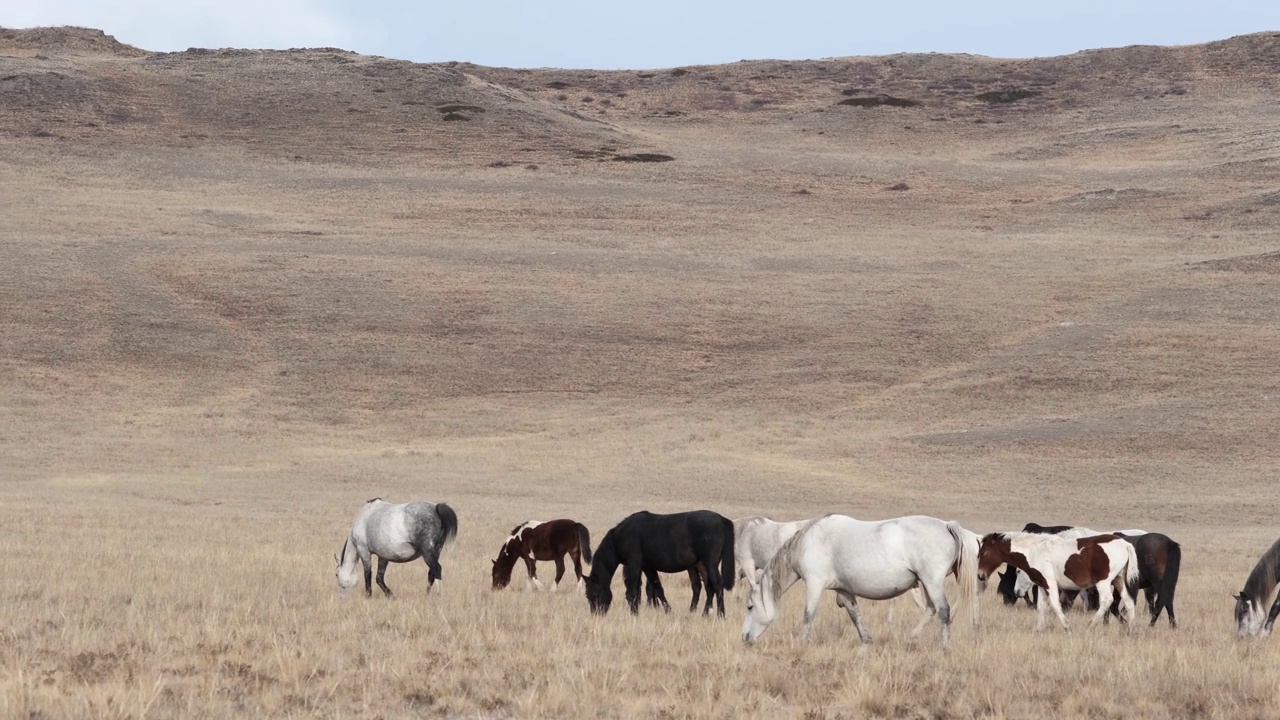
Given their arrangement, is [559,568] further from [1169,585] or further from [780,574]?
[1169,585]

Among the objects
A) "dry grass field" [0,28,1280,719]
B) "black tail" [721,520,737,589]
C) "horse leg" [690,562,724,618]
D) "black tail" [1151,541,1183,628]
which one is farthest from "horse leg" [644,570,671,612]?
"black tail" [1151,541,1183,628]

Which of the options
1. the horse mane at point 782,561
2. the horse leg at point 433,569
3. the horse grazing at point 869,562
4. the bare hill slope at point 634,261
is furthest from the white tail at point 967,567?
the bare hill slope at point 634,261

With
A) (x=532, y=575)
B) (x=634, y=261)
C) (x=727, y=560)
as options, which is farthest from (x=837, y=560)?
(x=634, y=261)

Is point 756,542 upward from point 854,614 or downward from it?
downward

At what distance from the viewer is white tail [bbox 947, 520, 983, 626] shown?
1188 cm

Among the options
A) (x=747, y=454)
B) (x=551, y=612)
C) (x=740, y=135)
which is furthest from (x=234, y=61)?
(x=551, y=612)

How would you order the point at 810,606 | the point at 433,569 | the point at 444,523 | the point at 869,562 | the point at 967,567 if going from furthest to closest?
the point at 444,523 < the point at 433,569 < the point at 967,567 < the point at 869,562 < the point at 810,606

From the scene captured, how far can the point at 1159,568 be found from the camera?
49.3 feet

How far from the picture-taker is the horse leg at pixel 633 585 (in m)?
14.2

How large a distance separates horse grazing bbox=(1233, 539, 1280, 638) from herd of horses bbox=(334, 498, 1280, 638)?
0.04 feet

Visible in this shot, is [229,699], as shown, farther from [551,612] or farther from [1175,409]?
[1175,409]

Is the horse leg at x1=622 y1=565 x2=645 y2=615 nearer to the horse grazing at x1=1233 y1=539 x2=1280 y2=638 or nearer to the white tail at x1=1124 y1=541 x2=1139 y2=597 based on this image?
the white tail at x1=1124 y1=541 x2=1139 y2=597

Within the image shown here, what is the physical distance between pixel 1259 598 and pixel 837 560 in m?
4.35

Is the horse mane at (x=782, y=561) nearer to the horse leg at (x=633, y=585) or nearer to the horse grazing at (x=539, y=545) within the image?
the horse leg at (x=633, y=585)
